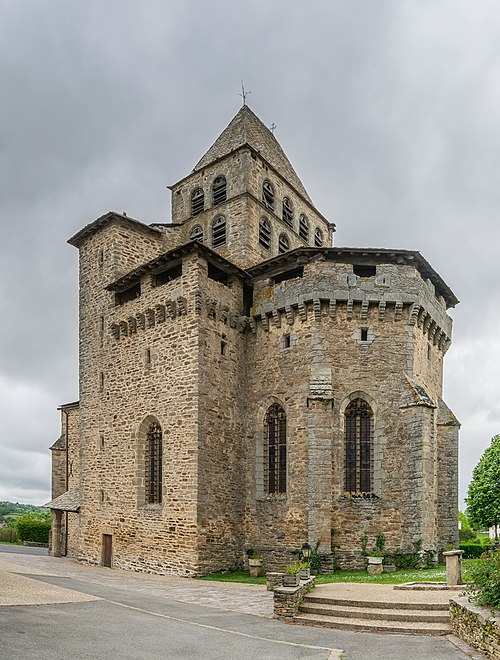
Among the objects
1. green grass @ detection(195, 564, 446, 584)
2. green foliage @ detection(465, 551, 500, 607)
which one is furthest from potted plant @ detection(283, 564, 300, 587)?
green foliage @ detection(465, 551, 500, 607)

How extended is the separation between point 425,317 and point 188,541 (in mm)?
12357

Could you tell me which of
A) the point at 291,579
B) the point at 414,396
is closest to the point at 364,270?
the point at 414,396

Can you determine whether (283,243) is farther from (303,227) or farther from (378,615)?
(378,615)

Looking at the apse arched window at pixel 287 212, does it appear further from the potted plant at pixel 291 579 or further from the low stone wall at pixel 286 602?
the low stone wall at pixel 286 602

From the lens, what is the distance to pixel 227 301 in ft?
79.4

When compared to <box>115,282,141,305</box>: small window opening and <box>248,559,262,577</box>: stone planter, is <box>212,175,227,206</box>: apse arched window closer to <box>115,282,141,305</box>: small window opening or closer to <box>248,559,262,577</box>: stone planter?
<box>115,282,141,305</box>: small window opening

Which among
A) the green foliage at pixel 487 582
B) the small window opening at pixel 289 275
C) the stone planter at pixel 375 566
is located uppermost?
the small window opening at pixel 289 275

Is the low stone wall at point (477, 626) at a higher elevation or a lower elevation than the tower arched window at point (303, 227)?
lower

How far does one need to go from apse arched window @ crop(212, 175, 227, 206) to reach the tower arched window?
→ 5299mm

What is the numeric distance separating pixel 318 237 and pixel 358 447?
54.7 feet

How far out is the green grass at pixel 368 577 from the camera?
17.5 meters

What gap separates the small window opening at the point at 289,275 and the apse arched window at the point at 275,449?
208 inches

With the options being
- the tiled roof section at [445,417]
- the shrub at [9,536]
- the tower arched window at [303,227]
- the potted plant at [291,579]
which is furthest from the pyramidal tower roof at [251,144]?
Result: the shrub at [9,536]

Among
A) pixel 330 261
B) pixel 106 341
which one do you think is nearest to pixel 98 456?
pixel 106 341
